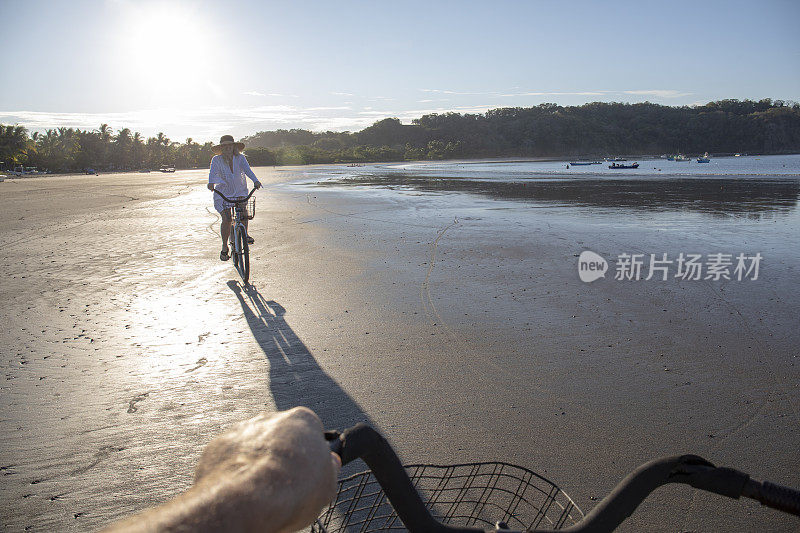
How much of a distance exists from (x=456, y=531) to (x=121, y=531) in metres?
0.81

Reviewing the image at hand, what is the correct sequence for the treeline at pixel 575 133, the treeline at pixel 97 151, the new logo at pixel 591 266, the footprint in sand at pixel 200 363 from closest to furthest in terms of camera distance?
the footprint in sand at pixel 200 363
the new logo at pixel 591 266
the treeline at pixel 97 151
the treeline at pixel 575 133

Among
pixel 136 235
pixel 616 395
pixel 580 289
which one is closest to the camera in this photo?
pixel 616 395

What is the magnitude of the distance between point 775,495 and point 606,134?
172 m

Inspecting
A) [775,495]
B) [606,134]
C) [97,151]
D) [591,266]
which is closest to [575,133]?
[606,134]

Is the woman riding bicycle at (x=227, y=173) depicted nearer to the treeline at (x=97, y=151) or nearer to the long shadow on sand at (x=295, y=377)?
the long shadow on sand at (x=295, y=377)

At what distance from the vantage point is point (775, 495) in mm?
1073

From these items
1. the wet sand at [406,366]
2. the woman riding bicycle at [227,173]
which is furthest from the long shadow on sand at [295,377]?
the woman riding bicycle at [227,173]

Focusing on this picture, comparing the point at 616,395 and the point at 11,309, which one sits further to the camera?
the point at 11,309

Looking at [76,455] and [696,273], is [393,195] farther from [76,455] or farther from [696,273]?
[76,455]

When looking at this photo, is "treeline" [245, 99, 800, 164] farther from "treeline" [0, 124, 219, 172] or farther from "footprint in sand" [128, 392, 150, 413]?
"footprint in sand" [128, 392, 150, 413]

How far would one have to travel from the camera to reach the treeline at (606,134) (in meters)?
Answer: 152

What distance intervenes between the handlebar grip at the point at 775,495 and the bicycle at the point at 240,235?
742 centimetres

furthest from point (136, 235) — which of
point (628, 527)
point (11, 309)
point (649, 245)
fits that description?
point (628, 527)

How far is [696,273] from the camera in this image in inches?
323
